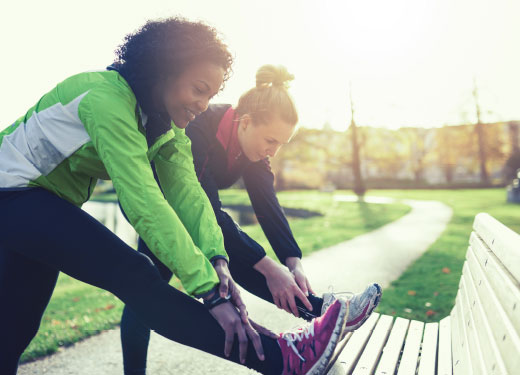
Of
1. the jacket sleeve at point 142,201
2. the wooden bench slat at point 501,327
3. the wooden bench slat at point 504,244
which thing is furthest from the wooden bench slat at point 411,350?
the jacket sleeve at point 142,201

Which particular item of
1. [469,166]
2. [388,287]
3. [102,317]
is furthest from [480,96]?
[102,317]

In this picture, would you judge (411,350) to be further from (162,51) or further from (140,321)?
(162,51)

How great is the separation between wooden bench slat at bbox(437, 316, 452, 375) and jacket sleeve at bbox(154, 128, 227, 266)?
1073 millimetres

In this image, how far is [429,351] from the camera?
209 cm

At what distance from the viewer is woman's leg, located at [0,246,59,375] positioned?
1601 millimetres

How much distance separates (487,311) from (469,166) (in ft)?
123

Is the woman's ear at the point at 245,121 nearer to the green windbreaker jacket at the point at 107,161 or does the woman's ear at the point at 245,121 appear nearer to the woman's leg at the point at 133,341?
the green windbreaker jacket at the point at 107,161

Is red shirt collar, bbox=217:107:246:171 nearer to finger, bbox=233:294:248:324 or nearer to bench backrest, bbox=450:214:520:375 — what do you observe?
finger, bbox=233:294:248:324

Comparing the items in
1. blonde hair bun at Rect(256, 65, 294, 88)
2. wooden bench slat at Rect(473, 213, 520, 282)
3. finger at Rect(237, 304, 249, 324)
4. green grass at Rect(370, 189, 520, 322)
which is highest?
blonde hair bun at Rect(256, 65, 294, 88)

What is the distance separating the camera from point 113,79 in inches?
58.9

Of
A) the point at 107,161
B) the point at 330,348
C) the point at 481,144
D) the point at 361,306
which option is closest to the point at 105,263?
the point at 107,161

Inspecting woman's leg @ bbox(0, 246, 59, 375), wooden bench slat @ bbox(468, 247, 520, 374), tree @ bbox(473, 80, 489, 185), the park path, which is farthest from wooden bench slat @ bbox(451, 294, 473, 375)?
tree @ bbox(473, 80, 489, 185)

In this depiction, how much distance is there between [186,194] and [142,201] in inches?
16.1

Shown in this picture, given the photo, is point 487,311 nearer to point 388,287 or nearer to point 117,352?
point 117,352
